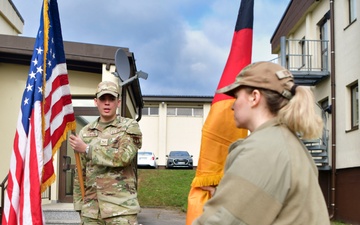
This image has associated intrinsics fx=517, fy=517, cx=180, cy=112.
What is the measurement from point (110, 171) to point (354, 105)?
11.5 m

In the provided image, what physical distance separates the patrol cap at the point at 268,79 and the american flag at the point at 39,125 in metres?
2.45

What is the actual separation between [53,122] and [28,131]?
0.37 metres

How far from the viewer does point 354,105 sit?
14375 mm

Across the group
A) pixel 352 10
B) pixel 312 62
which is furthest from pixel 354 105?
pixel 312 62

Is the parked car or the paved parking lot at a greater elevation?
the parked car

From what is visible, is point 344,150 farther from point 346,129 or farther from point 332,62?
point 332,62

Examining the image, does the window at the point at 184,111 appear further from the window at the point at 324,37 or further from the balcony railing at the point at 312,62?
the window at the point at 324,37

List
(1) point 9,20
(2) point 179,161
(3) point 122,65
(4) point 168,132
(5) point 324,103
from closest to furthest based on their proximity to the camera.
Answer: (3) point 122,65, (1) point 9,20, (5) point 324,103, (2) point 179,161, (4) point 168,132

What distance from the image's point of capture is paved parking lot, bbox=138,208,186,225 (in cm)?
1251

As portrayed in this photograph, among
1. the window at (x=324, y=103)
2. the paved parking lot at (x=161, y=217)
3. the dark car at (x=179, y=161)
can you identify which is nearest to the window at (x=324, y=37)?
the window at (x=324, y=103)

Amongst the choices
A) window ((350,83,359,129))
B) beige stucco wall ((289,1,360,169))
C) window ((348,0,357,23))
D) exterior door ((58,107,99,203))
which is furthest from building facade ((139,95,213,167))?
exterior door ((58,107,99,203))

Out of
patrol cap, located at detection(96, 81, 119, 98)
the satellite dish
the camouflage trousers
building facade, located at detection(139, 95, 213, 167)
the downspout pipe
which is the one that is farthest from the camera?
building facade, located at detection(139, 95, 213, 167)

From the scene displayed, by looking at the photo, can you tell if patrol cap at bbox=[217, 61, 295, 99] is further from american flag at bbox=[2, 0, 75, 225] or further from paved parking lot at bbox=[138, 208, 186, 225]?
paved parking lot at bbox=[138, 208, 186, 225]

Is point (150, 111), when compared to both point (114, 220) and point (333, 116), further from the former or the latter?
point (114, 220)
